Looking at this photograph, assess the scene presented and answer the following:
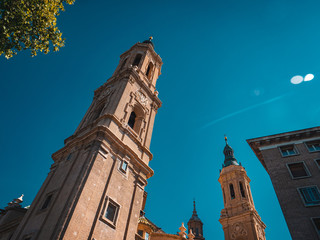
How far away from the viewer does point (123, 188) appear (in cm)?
1759

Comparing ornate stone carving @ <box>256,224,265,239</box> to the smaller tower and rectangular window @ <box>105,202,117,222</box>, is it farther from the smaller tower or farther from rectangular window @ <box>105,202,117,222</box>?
the smaller tower

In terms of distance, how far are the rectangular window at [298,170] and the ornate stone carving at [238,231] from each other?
19768 mm

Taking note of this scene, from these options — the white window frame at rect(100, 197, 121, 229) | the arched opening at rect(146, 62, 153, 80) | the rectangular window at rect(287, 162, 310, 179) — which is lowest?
the white window frame at rect(100, 197, 121, 229)

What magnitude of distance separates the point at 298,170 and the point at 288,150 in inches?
97.6

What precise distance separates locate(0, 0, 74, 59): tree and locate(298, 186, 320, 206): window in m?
19.5

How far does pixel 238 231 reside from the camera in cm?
3700

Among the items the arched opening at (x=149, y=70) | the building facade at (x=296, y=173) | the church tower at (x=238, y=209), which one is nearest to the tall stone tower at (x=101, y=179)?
the arched opening at (x=149, y=70)

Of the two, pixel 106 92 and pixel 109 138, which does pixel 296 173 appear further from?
pixel 106 92

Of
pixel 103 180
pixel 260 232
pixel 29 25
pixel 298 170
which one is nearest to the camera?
pixel 29 25

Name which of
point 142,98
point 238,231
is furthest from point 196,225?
point 142,98

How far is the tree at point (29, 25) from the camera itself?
1053 cm

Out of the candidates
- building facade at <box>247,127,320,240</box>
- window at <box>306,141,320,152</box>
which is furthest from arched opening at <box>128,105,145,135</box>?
window at <box>306,141,320,152</box>

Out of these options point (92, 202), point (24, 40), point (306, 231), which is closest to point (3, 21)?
point (24, 40)

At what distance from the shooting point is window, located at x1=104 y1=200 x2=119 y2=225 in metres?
15.5
